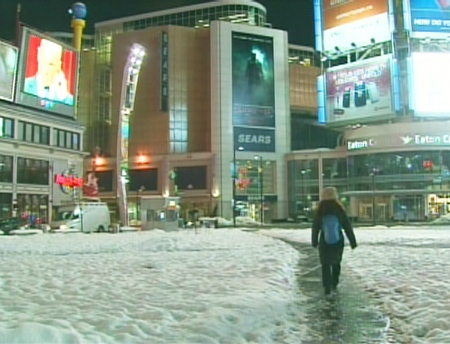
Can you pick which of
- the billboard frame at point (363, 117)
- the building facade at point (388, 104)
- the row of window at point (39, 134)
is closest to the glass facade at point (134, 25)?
the building facade at point (388, 104)

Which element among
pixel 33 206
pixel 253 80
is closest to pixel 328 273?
pixel 33 206

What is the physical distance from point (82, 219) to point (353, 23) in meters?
46.6

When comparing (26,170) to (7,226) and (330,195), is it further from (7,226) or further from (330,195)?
(330,195)

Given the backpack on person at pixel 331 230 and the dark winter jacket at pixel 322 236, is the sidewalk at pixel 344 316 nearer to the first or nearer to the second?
the dark winter jacket at pixel 322 236

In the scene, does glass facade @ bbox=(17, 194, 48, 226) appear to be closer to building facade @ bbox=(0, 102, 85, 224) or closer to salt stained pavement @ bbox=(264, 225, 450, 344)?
building facade @ bbox=(0, 102, 85, 224)

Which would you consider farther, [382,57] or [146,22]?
[146,22]

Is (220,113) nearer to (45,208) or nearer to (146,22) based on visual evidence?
(146,22)

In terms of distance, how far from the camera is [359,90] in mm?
77938

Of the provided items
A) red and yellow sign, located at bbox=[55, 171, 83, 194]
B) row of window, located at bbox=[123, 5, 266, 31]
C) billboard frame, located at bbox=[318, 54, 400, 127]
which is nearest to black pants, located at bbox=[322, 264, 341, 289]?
red and yellow sign, located at bbox=[55, 171, 83, 194]

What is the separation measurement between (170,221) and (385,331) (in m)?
40.9

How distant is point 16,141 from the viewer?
2623 inches

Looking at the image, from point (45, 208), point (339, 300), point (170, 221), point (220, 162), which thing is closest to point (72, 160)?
point (45, 208)

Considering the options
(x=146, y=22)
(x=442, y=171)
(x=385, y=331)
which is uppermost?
(x=146, y=22)

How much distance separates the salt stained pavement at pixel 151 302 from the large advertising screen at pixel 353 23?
64250 millimetres
